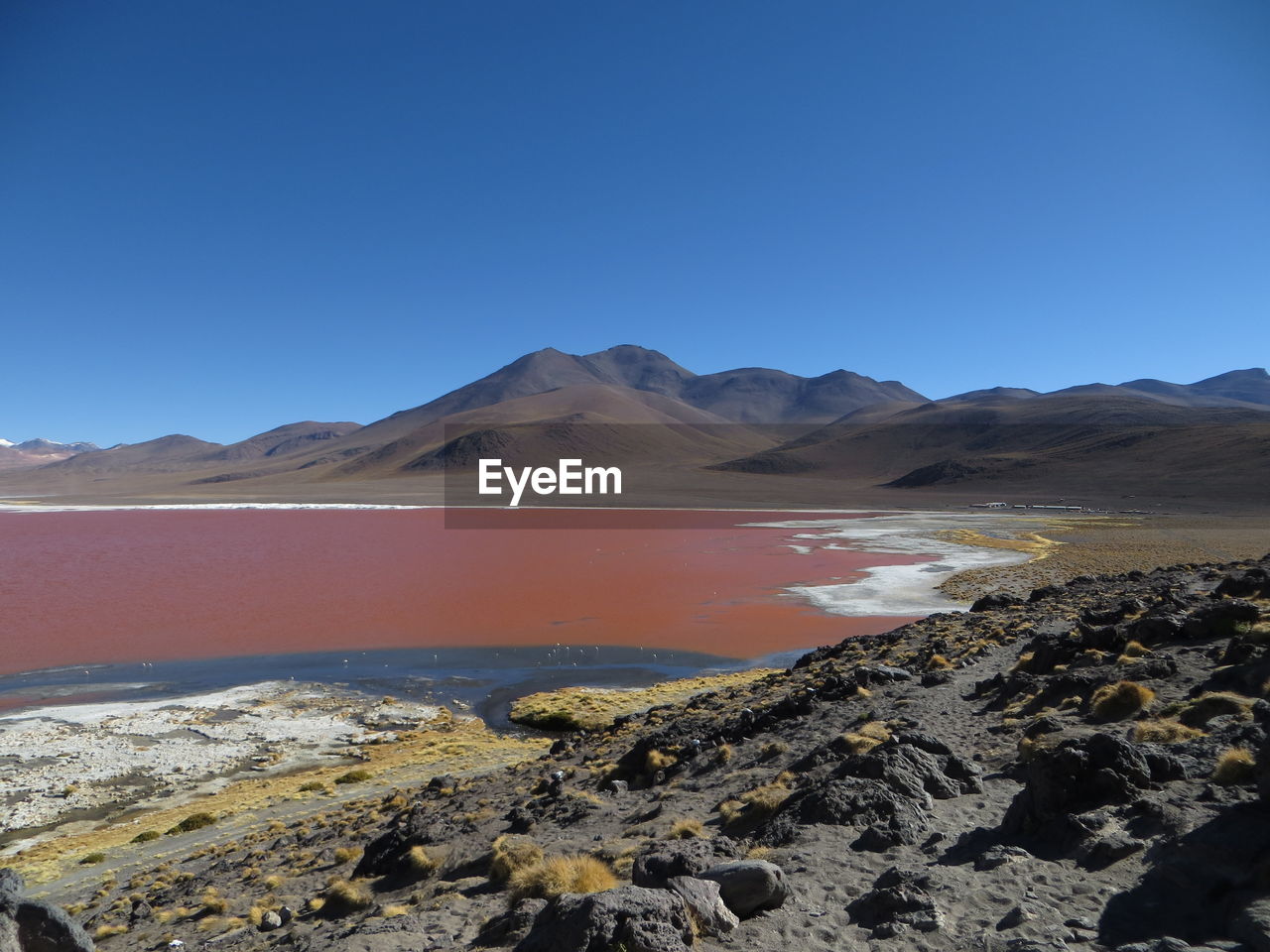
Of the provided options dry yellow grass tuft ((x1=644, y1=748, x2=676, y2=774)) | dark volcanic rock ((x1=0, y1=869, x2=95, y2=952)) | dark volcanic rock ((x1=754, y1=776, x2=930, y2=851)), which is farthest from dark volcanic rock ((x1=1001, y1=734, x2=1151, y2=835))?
dark volcanic rock ((x1=0, y1=869, x2=95, y2=952))

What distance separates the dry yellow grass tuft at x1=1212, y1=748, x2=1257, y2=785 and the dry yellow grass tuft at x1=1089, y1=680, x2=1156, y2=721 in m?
2.43

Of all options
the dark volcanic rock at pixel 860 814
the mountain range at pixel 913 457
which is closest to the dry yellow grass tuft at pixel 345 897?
the dark volcanic rock at pixel 860 814

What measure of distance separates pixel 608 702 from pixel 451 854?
9038 millimetres

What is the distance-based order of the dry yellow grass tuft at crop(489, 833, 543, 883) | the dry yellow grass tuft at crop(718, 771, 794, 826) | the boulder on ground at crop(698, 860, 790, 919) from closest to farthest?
1. the boulder on ground at crop(698, 860, 790, 919)
2. the dry yellow grass tuft at crop(489, 833, 543, 883)
3. the dry yellow grass tuft at crop(718, 771, 794, 826)

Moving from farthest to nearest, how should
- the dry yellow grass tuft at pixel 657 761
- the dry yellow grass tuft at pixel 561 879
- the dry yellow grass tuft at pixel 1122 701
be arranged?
the dry yellow grass tuft at pixel 657 761 < the dry yellow grass tuft at pixel 1122 701 < the dry yellow grass tuft at pixel 561 879

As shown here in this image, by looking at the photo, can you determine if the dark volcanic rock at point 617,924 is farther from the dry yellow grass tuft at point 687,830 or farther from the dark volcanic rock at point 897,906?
the dry yellow grass tuft at point 687,830

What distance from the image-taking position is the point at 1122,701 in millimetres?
8172

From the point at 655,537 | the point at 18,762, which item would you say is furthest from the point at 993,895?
the point at 655,537

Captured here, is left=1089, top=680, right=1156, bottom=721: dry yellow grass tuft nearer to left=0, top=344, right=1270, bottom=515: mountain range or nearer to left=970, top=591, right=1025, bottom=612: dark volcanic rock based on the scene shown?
left=970, top=591, right=1025, bottom=612: dark volcanic rock

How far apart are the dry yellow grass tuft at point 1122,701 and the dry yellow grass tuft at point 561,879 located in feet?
19.3

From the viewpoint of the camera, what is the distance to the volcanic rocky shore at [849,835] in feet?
15.0

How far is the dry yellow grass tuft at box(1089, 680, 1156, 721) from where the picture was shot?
26.5 feet

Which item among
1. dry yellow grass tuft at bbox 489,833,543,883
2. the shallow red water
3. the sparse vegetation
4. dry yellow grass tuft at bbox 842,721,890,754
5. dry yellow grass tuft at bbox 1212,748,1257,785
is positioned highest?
dry yellow grass tuft at bbox 1212,748,1257,785

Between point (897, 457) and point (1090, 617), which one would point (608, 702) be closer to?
point (1090, 617)
